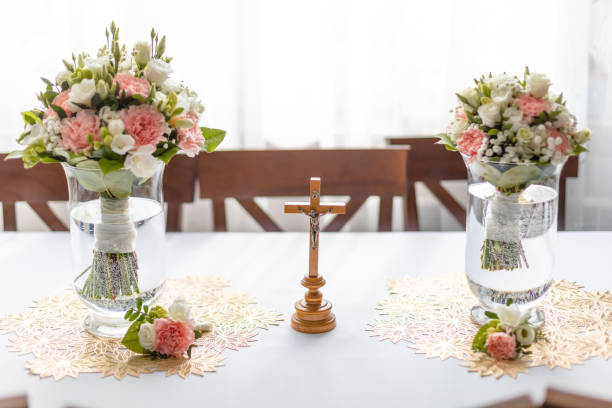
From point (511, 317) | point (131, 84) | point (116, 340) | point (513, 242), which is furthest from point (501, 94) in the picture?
point (116, 340)

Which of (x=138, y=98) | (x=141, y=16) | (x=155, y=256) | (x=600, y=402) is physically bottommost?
(x=600, y=402)

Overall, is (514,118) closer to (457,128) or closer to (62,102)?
(457,128)

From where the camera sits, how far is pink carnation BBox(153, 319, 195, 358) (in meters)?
1.07

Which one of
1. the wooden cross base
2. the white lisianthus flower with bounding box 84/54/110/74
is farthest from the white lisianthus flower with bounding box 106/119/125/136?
the wooden cross base

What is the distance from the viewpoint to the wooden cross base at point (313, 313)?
1.19 m

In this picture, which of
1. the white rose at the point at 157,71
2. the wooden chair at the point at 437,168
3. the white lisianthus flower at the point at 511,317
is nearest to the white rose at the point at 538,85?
the white lisianthus flower at the point at 511,317

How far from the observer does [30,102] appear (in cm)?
245

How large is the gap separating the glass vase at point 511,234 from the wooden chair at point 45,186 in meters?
1.06

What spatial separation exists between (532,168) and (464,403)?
0.41m

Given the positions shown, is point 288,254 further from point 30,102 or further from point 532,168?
point 30,102

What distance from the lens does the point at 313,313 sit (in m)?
1.19

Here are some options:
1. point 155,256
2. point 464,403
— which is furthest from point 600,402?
point 155,256

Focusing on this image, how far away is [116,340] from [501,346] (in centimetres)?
70

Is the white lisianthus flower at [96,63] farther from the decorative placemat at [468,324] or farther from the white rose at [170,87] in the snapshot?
the decorative placemat at [468,324]
